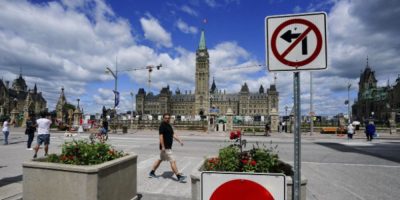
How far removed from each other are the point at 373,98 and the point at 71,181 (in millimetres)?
130450

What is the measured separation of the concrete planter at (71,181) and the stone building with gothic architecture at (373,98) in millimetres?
96649

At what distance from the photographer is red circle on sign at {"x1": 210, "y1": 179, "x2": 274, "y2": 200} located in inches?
108

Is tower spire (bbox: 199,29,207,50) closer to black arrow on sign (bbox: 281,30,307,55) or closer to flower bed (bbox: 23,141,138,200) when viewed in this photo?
flower bed (bbox: 23,141,138,200)

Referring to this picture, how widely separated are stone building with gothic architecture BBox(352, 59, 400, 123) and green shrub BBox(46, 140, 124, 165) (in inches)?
3794

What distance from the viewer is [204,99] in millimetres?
163500

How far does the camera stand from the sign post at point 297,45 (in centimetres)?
304

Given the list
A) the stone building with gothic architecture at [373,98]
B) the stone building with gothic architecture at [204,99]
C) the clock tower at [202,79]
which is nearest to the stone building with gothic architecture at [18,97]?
the stone building with gothic architecture at [204,99]

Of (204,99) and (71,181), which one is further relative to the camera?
(204,99)

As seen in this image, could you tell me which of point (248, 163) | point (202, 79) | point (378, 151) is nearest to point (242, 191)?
point (248, 163)

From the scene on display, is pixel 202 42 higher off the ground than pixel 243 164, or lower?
higher

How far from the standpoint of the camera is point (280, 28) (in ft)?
10.4

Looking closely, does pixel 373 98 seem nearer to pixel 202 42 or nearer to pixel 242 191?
pixel 202 42

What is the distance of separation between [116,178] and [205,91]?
518 ft

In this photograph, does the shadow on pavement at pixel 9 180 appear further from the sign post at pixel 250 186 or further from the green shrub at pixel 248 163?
the sign post at pixel 250 186
